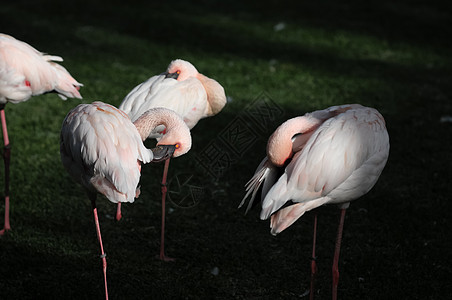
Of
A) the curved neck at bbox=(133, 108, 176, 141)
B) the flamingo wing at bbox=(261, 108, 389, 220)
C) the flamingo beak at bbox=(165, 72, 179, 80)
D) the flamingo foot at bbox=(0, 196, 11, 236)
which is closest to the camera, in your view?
the flamingo wing at bbox=(261, 108, 389, 220)

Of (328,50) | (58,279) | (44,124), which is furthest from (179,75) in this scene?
(328,50)

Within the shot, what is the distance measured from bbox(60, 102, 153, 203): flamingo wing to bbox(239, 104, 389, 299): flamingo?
0.62 metres

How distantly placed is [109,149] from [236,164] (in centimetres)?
212

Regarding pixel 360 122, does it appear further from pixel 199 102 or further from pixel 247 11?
pixel 247 11

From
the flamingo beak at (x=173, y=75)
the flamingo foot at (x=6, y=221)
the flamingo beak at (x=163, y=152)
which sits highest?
the flamingo beak at (x=173, y=75)

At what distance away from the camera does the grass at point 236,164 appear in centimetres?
351

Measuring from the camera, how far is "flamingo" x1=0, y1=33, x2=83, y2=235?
3.83 meters

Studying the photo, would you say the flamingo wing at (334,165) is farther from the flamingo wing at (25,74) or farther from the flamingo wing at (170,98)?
the flamingo wing at (25,74)

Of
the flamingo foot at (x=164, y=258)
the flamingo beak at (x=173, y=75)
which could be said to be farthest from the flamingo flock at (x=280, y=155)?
the flamingo beak at (x=173, y=75)

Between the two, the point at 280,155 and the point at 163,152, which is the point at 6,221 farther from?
the point at 280,155

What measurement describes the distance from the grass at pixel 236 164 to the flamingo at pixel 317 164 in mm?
727

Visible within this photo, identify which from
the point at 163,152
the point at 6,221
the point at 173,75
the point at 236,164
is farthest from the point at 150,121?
the point at 236,164

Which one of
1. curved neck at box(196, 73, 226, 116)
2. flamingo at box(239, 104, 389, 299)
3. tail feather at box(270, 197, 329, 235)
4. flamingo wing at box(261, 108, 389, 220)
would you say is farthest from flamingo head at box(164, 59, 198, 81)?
tail feather at box(270, 197, 329, 235)

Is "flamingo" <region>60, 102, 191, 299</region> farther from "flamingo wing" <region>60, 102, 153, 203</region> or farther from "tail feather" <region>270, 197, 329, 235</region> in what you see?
"tail feather" <region>270, 197, 329, 235</region>
